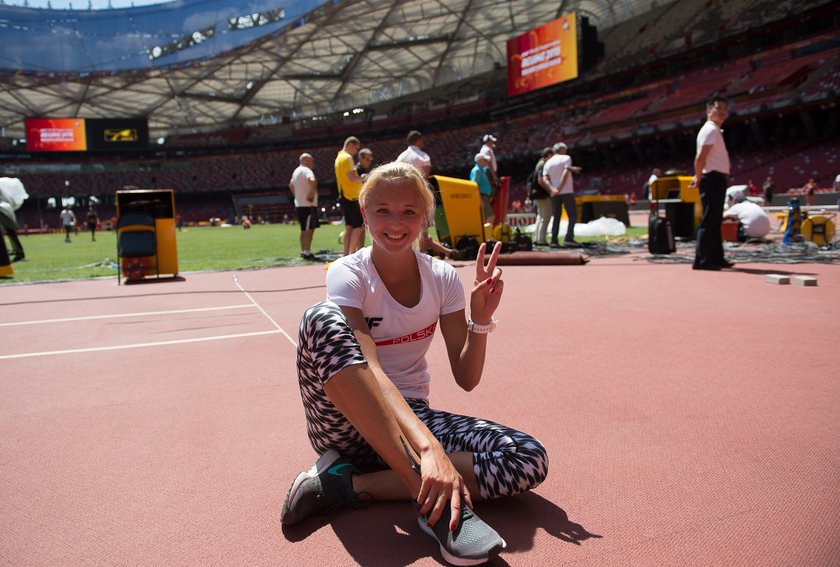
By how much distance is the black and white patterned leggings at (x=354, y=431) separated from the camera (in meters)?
1.91

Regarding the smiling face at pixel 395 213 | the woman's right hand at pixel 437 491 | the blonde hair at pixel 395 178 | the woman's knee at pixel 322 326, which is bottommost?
the woman's right hand at pixel 437 491

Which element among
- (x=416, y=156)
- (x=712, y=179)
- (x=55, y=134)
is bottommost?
(x=712, y=179)

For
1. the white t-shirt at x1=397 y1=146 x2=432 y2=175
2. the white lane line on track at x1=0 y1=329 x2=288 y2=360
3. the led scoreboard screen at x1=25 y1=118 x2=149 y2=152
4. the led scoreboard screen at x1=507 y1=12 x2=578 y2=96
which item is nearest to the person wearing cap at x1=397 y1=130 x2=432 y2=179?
the white t-shirt at x1=397 y1=146 x2=432 y2=175

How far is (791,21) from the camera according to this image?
34.8 metres

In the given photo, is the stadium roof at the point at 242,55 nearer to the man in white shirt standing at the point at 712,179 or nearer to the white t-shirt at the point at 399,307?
the man in white shirt standing at the point at 712,179

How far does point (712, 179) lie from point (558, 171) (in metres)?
4.49

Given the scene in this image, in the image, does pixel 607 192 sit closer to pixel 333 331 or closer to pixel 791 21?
pixel 791 21

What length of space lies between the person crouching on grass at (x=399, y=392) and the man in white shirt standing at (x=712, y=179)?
21.3 feet

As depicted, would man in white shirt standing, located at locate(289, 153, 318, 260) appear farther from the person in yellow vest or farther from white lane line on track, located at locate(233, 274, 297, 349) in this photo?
white lane line on track, located at locate(233, 274, 297, 349)

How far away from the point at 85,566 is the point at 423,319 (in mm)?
1351

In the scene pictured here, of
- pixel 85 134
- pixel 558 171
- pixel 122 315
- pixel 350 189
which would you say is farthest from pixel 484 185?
pixel 85 134

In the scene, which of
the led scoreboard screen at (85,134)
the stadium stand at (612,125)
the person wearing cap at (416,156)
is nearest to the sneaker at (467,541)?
the person wearing cap at (416,156)

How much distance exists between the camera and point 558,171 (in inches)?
486

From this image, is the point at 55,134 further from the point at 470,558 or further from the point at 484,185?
the point at 470,558
